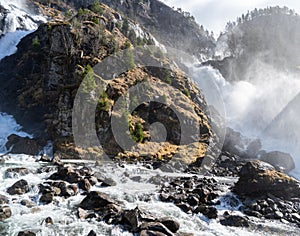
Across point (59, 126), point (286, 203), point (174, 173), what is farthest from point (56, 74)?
point (286, 203)

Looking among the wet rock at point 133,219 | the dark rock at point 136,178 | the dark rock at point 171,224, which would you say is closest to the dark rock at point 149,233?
the wet rock at point 133,219

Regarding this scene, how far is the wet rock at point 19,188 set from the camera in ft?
86.5

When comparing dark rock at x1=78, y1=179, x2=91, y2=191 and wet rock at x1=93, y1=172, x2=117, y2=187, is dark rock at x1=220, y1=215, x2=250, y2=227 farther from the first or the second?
dark rock at x1=78, y1=179, x2=91, y2=191

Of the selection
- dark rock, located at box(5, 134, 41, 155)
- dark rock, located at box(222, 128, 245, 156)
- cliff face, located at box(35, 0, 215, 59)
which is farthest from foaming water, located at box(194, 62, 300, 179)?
A: dark rock, located at box(5, 134, 41, 155)

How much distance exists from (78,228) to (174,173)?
82.9 feet

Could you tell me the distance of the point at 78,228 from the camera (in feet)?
70.1

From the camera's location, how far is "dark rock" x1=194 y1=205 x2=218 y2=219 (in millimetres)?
26672

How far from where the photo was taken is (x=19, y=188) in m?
26.8

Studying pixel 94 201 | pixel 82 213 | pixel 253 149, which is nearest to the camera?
pixel 82 213

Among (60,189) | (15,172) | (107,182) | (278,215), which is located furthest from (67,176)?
(278,215)

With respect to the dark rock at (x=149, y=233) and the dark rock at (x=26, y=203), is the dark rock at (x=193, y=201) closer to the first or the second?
the dark rock at (x=149, y=233)

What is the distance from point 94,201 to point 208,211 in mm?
9834

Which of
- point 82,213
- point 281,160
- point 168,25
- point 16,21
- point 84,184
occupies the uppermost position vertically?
point 168,25

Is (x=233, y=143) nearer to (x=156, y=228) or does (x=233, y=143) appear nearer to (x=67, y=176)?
(x=67, y=176)
